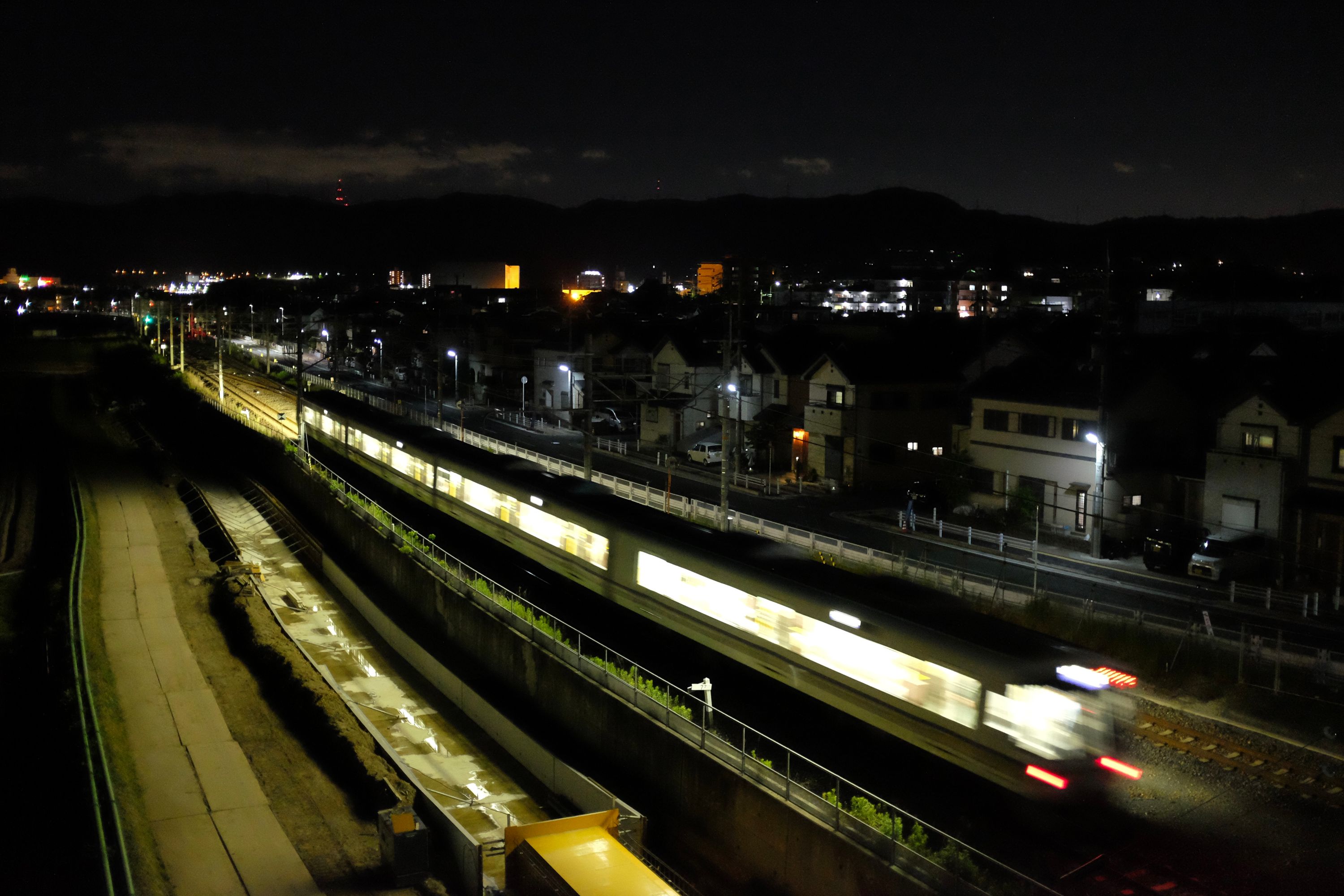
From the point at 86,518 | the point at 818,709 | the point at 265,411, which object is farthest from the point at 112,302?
the point at 818,709

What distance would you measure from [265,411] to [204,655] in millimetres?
24035

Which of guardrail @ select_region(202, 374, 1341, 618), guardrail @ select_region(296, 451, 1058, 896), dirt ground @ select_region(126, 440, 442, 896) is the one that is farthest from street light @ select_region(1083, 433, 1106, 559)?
dirt ground @ select_region(126, 440, 442, 896)

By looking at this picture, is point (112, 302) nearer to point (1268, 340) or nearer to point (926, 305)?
point (926, 305)

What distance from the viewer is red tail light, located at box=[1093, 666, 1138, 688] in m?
7.34

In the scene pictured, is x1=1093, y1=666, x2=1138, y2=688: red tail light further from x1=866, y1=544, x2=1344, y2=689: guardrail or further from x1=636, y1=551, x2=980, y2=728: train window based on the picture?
x1=866, y1=544, x2=1344, y2=689: guardrail

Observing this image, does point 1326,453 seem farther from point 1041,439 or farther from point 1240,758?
point 1240,758

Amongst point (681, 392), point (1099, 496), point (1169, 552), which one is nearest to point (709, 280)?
point (681, 392)

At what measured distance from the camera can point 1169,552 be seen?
628 inches

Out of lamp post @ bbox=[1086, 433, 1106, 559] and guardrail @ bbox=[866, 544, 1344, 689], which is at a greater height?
lamp post @ bbox=[1086, 433, 1106, 559]

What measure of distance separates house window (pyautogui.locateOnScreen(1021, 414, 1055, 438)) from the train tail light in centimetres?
1300

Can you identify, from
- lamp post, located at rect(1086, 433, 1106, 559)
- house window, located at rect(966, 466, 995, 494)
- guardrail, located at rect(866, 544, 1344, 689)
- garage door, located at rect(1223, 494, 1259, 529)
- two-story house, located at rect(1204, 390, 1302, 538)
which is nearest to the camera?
guardrail, located at rect(866, 544, 1344, 689)

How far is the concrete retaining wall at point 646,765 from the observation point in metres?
6.93

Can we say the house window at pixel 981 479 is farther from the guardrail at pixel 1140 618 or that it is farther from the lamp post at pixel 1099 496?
the guardrail at pixel 1140 618

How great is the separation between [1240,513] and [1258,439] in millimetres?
1247
